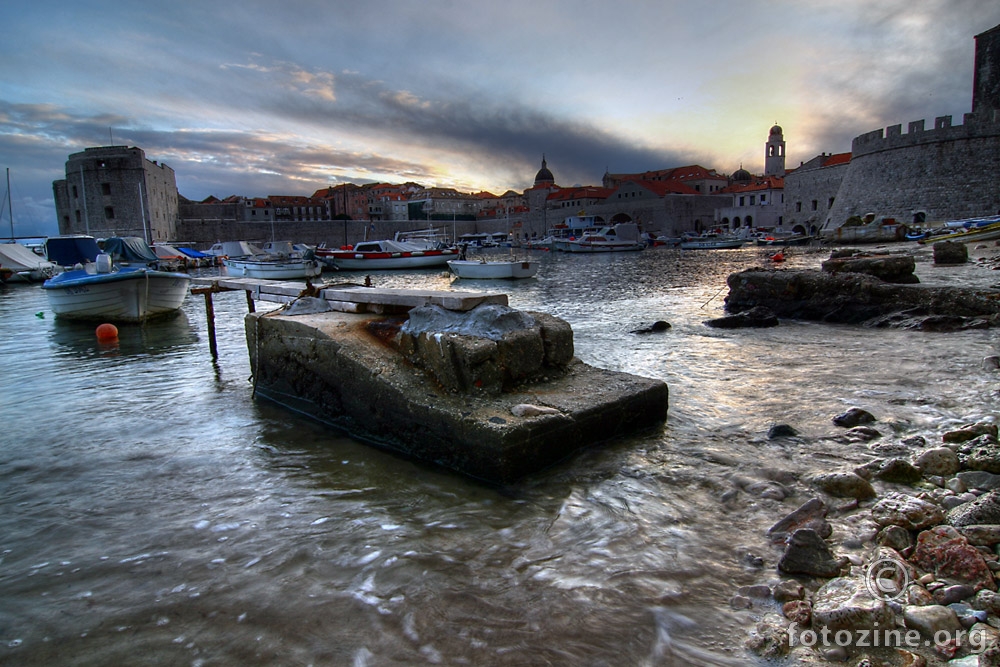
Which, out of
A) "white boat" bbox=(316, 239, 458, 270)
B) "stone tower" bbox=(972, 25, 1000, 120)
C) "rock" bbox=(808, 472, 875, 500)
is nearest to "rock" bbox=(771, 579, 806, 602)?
"rock" bbox=(808, 472, 875, 500)

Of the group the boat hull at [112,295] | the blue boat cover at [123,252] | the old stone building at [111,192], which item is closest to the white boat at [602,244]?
the old stone building at [111,192]

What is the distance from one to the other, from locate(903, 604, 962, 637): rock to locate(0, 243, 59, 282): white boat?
3742 centimetres

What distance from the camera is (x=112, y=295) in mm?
13430

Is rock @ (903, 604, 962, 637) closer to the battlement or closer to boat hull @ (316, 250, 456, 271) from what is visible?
boat hull @ (316, 250, 456, 271)

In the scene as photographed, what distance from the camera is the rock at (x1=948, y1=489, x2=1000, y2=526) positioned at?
2.43 metres

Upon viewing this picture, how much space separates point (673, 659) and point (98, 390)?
7.86 meters

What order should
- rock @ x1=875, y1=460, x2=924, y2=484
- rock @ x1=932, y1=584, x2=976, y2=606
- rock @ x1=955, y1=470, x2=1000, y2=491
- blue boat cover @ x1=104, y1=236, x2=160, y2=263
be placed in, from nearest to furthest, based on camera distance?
rock @ x1=932, y1=584, x2=976, y2=606
rock @ x1=955, y1=470, x2=1000, y2=491
rock @ x1=875, y1=460, x2=924, y2=484
blue boat cover @ x1=104, y1=236, x2=160, y2=263

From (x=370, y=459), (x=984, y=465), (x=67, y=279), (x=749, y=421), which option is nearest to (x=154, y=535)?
(x=370, y=459)

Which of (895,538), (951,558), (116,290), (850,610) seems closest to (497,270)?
(116,290)

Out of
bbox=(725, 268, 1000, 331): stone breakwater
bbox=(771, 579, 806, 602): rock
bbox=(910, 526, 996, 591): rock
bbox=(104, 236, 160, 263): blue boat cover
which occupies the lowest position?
bbox=(771, 579, 806, 602): rock

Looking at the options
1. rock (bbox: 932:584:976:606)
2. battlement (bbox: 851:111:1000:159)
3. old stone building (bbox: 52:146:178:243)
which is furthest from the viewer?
old stone building (bbox: 52:146:178:243)

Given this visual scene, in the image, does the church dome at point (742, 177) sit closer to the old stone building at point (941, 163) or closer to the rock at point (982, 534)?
the old stone building at point (941, 163)

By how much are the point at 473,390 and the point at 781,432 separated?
7.42 feet

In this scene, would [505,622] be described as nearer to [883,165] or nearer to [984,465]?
[984,465]
